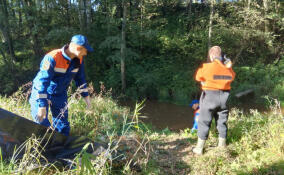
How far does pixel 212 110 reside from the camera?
2.84 meters

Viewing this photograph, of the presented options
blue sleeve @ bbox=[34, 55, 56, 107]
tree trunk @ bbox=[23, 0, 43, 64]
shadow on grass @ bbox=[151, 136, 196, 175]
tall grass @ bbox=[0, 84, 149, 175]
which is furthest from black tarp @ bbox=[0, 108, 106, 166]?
tree trunk @ bbox=[23, 0, 43, 64]

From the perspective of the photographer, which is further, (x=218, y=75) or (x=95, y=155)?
(x=218, y=75)

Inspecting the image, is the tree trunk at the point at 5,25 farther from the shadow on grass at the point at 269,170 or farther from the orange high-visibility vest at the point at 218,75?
the shadow on grass at the point at 269,170

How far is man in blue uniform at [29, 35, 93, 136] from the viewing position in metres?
2.50

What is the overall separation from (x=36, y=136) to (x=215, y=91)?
228 centimetres

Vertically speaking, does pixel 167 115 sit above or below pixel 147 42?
below

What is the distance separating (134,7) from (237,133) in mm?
9201

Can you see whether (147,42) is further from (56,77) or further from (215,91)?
(56,77)

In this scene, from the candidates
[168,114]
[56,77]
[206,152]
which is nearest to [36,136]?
[56,77]

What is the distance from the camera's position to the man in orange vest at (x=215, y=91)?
9.05 ft

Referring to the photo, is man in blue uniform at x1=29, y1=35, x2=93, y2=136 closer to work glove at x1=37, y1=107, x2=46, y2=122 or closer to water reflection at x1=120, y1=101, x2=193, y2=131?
work glove at x1=37, y1=107, x2=46, y2=122

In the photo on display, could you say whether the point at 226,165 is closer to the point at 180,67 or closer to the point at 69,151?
the point at 69,151

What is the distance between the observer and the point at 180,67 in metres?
12.1

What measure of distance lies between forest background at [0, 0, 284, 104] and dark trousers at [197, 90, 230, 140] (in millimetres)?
7389
